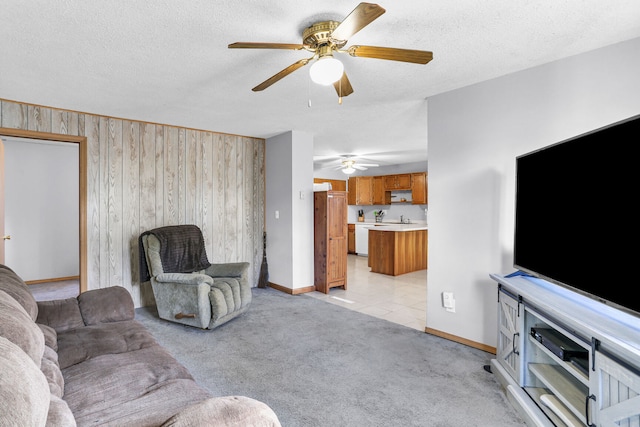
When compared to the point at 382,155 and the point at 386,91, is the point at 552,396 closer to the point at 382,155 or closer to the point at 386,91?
the point at 386,91

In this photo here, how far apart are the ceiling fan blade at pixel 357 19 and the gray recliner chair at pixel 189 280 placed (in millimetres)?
2542

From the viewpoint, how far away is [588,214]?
1.66 metres

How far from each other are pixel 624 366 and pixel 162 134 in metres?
4.65

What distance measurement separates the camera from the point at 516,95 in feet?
8.69

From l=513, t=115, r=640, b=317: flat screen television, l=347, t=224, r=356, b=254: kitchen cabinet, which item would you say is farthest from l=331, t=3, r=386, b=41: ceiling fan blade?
l=347, t=224, r=356, b=254: kitchen cabinet

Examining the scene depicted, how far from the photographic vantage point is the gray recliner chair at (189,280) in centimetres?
328

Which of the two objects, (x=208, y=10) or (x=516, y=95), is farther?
(x=516, y=95)

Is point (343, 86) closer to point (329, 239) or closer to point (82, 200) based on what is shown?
point (329, 239)

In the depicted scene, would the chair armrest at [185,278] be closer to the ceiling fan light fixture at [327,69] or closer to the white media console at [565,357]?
the ceiling fan light fixture at [327,69]

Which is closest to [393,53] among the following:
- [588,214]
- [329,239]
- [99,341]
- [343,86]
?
[343,86]

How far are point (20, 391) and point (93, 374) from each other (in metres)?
0.96

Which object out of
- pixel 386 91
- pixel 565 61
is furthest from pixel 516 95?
pixel 386 91

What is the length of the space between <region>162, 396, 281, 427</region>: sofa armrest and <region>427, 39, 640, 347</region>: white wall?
1.98 meters

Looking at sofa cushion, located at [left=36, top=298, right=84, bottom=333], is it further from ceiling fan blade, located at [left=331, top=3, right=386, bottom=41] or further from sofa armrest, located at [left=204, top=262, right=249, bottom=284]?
ceiling fan blade, located at [left=331, top=3, right=386, bottom=41]
